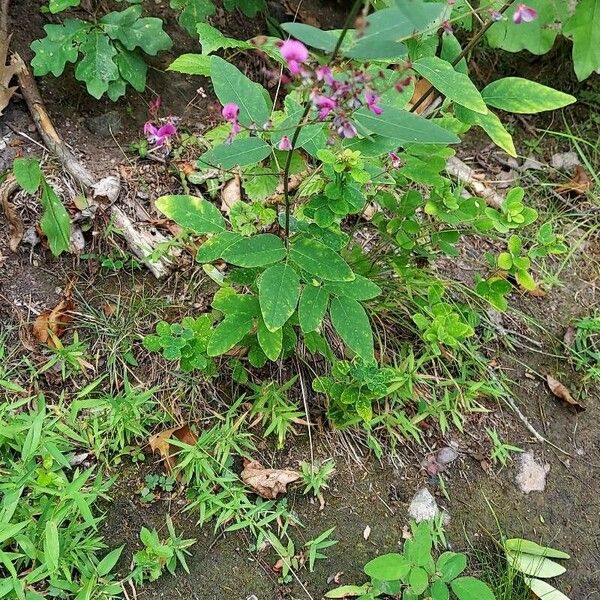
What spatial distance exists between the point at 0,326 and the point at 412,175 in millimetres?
1301

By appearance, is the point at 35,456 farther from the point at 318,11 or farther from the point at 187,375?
the point at 318,11

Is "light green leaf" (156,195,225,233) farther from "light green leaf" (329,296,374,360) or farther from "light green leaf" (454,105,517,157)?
"light green leaf" (454,105,517,157)

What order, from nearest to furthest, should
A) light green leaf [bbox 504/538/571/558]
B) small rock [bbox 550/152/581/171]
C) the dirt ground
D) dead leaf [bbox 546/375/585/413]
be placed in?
the dirt ground → light green leaf [bbox 504/538/571/558] → dead leaf [bbox 546/375/585/413] → small rock [bbox 550/152/581/171]

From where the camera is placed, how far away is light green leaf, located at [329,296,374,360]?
1.57 meters

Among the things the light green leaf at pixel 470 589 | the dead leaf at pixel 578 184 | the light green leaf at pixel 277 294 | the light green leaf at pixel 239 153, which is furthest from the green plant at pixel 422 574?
the dead leaf at pixel 578 184

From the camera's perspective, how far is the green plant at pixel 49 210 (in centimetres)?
200

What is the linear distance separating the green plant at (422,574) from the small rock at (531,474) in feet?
1.51

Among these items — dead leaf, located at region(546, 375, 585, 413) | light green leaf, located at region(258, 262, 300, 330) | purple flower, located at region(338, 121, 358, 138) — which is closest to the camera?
purple flower, located at region(338, 121, 358, 138)

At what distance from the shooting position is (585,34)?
2438 millimetres

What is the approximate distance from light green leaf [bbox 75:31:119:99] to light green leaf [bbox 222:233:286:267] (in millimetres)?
1046

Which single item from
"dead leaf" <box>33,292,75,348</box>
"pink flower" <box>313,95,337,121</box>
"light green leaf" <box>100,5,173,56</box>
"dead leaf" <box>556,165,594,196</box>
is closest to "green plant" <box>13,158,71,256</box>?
"dead leaf" <box>33,292,75,348</box>

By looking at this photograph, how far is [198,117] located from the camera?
8.11 feet

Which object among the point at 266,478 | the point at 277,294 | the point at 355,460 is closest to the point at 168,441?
the point at 266,478

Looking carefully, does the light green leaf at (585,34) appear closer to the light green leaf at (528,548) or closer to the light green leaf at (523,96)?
the light green leaf at (523,96)
